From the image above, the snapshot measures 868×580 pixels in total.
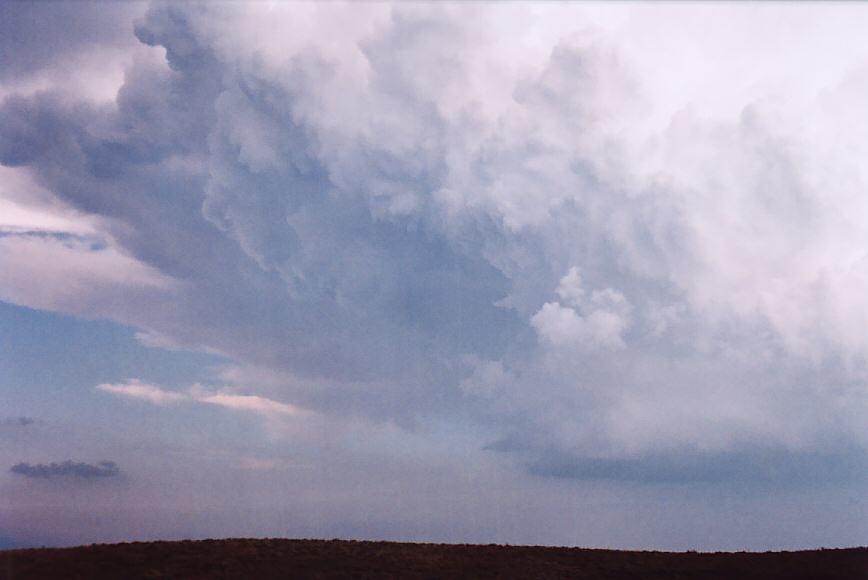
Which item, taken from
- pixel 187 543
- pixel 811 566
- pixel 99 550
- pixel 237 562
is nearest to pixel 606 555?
pixel 811 566

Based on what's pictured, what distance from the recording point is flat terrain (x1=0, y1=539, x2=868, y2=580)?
41875mm

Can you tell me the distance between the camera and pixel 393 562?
45.9m

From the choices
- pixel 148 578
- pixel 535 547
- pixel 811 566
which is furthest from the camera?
pixel 535 547

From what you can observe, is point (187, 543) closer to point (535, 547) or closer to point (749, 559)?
point (535, 547)

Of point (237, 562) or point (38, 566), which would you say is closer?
point (38, 566)

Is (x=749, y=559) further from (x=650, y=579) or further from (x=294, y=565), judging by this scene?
(x=294, y=565)

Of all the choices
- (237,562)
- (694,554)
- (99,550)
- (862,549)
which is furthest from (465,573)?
(862,549)

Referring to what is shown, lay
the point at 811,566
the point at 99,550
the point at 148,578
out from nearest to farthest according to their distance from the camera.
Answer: the point at 148,578 → the point at 99,550 → the point at 811,566

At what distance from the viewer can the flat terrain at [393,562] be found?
137ft

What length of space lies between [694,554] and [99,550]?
37476 mm

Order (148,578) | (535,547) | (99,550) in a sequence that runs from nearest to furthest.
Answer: (148,578)
(99,550)
(535,547)

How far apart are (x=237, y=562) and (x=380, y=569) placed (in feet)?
27.3

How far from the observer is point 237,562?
1736 inches

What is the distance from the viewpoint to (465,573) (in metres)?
44.8
